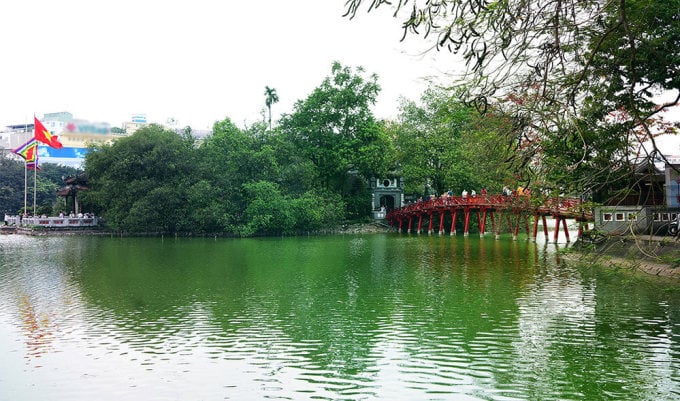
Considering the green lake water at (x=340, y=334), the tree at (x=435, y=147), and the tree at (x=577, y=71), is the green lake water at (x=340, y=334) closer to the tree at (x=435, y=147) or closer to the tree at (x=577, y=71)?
the tree at (x=577, y=71)

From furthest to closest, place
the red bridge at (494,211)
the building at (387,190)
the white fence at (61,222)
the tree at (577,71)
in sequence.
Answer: the building at (387,190), the white fence at (61,222), the red bridge at (494,211), the tree at (577,71)

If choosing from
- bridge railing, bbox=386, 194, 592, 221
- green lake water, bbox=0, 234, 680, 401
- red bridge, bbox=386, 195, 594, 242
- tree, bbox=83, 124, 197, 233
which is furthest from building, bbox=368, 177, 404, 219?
green lake water, bbox=0, 234, 680, 401

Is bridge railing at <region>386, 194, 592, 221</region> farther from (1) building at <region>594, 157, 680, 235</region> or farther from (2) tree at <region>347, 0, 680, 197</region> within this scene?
(2) tree at <region>347, 0, 680, 197</region>

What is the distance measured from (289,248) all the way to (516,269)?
45.8 feet

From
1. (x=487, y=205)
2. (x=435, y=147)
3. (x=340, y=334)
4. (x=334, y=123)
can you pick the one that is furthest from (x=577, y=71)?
(x=334, y=123)

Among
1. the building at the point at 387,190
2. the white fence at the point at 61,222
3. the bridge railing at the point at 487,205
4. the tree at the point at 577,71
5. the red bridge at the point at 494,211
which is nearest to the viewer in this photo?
the tree at the point at 577,71

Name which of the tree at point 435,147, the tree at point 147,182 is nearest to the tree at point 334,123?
the tree at point 435,147

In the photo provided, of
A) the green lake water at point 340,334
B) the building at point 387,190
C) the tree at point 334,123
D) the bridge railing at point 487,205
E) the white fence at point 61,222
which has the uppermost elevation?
the tree at point 334,123

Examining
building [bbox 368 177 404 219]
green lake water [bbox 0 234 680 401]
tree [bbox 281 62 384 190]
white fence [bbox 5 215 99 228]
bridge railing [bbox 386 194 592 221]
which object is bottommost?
green lake water [bbox 0 234 680 401]

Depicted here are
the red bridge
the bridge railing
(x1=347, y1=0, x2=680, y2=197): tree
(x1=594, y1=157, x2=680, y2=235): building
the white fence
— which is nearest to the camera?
(x1=347, y1=0, x2=680, y2=197): tree

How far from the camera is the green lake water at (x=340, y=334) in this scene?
27.4 feet

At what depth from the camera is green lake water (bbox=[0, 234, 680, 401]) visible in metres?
8.36

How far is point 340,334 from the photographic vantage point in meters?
11.3

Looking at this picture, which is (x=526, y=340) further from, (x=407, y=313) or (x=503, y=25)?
(x=503, y=25)
